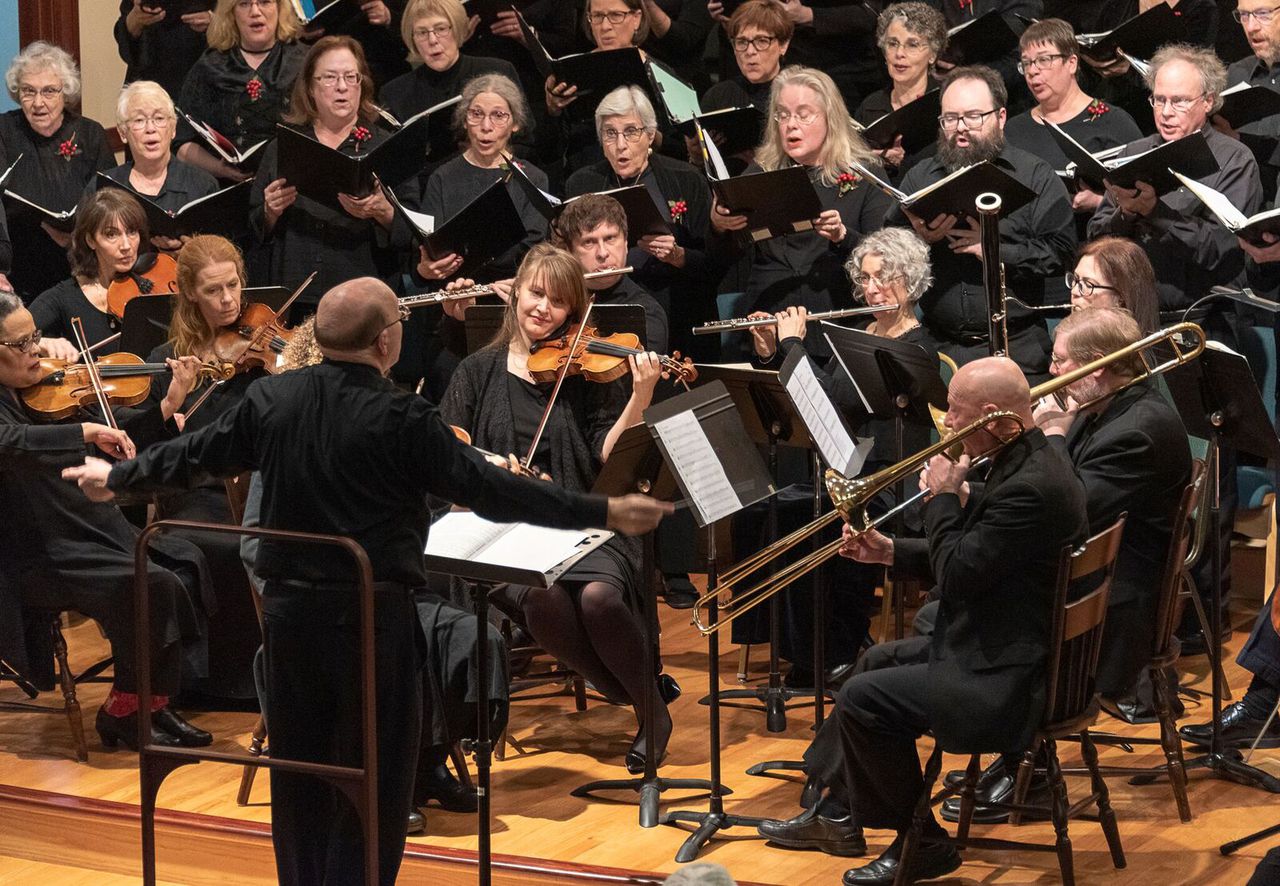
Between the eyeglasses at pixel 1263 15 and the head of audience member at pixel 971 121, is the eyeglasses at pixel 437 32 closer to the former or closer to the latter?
the head of audience member at pixel 971 121

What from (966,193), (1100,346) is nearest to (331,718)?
(1100,346)

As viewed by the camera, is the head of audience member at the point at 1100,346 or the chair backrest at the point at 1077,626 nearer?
the chair backrest at the point at 1077,626

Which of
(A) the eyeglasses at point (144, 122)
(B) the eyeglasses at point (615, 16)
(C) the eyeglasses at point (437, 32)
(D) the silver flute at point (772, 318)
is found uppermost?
(B) the eyeglasses at point (615, 16)

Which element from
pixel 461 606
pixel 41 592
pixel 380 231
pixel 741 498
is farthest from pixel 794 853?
pixel 380 231

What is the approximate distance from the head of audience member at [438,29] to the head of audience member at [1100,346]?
10.7ft

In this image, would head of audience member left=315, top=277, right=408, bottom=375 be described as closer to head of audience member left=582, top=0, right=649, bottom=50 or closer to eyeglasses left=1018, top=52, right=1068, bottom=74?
eyeglasses left=1018, top=52, right=1068, bottom=74

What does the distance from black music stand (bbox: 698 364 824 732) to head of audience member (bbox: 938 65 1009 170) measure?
1.40 metres

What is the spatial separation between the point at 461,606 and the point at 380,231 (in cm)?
193

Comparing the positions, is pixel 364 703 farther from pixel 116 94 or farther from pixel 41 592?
pixel 116 94

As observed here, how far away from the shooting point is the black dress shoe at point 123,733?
465 centimetres

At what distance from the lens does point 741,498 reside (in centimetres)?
366

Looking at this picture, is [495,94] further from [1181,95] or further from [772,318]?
[1181,95]

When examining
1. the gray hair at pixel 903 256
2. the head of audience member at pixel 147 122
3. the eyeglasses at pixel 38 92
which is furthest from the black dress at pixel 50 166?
the gray hair at pixel 903 256

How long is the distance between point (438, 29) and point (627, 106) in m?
1.01
